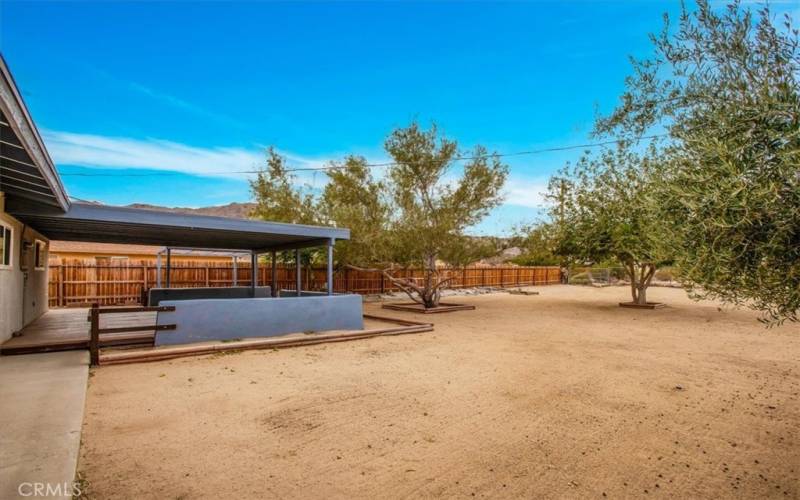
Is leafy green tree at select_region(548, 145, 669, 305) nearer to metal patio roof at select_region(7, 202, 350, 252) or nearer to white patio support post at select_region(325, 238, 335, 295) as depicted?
metal patio roof at select_region(7, 202, 350, 252)

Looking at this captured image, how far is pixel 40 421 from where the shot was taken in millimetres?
4246

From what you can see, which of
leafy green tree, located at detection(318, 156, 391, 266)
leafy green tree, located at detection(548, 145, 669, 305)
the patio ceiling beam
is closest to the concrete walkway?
the patio ceiling beam

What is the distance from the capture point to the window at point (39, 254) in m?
11.0

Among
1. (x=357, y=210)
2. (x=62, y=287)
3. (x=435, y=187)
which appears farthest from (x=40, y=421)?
(x=435, y=187)

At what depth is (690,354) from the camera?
27.2 ft

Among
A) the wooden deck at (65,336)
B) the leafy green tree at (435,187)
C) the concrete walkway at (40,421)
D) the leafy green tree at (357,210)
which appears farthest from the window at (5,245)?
the leafy green tree at (435,187)

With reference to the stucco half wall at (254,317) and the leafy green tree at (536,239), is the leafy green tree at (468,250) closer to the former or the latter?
the leafy green tree at (536,239)

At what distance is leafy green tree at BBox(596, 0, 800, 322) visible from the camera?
9.18 feet

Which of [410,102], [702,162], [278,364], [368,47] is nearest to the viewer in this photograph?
[702,162]

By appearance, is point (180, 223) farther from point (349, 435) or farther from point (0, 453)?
point (349, 435)

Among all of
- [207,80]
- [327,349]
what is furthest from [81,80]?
[327,349]

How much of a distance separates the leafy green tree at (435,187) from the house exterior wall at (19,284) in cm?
960

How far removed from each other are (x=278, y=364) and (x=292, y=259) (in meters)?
12.1

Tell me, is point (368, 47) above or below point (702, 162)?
above
